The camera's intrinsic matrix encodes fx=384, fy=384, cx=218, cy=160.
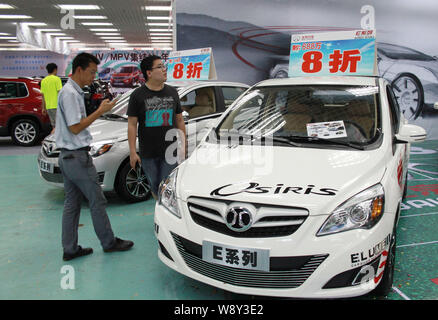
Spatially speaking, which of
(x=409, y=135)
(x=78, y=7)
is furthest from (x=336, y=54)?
(x=78, y=7)

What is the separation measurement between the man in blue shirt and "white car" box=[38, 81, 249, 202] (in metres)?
1.11

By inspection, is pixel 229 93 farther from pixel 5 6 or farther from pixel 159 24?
pixel 159 24

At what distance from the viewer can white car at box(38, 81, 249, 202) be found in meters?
4.07

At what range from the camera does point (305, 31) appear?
27.2ft

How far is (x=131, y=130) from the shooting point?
10.2ft

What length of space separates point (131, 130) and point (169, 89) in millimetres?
477

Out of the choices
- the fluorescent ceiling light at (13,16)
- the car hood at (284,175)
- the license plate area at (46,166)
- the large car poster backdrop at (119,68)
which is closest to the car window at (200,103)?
the license plate area at (46,166)

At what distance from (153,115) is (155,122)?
0.20ft

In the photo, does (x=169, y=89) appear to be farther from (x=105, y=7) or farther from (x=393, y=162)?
(x=105, y=7)

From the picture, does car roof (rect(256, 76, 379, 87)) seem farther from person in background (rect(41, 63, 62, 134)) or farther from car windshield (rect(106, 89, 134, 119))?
person in background (rect(41, 63, 62, 134))

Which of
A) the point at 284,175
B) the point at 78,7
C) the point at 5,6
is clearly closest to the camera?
the point at 284,175

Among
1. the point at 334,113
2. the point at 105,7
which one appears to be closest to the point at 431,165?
the point at 334,113

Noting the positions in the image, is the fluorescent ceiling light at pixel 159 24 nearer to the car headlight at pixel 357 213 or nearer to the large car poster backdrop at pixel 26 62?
the large car poster backdrop at pixel 26 62
